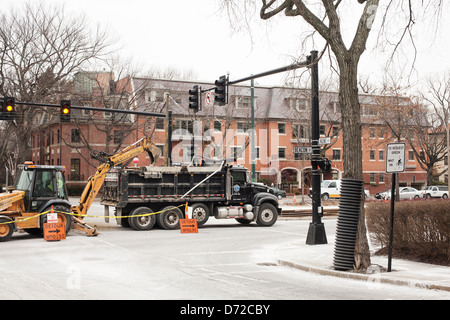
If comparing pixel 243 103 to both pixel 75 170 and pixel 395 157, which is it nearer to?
pixel 75 170

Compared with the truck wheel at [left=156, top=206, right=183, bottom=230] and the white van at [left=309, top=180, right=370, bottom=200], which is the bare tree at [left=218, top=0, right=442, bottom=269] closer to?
the truck wheel at [left=156, top=206, right=183, bottom=230]

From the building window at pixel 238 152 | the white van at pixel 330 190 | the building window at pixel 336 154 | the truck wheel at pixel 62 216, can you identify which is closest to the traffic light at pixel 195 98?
the truck wheel at pixel 62 216

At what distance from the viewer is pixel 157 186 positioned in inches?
885

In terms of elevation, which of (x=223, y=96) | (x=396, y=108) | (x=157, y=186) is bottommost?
(x=157, y=186)

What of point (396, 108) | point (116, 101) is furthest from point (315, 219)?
point (116, 101)

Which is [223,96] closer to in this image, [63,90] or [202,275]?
[202,275]

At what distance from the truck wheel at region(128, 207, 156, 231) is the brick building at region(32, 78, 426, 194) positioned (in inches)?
1043

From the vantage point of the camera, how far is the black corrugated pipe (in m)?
11.7

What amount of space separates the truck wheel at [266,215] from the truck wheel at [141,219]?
4.93 meters

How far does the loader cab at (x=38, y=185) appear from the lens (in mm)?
18734

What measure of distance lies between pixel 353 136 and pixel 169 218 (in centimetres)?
1244

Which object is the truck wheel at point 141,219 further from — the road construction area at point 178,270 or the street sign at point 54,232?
the street sign at point 54,232

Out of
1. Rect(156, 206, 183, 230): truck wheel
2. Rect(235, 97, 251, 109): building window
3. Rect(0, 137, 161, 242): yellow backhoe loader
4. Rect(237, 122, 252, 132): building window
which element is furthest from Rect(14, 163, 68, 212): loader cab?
Rect(237, 122, 252, 132): building window
